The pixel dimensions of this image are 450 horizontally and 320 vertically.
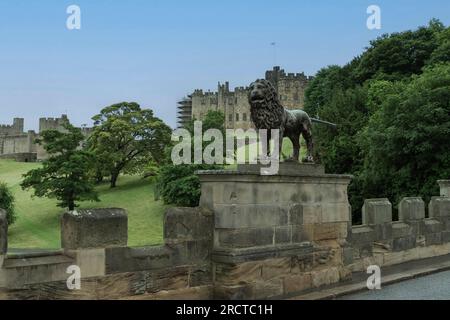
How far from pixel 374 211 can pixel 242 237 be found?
14.6ft

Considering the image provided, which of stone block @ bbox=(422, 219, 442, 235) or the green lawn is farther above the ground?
stone block @ bbox=(422, 219, 442, 235)

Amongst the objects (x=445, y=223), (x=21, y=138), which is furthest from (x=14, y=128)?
(x=445, y=223)

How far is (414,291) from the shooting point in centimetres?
913

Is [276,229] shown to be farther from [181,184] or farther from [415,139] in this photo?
[181,184]

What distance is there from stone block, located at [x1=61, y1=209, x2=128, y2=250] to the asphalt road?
3883 millimetres

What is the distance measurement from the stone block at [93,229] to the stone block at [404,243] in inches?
282

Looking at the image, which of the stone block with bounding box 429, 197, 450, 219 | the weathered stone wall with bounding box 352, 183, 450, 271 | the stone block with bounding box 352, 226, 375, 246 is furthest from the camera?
the stone block with bounding box 429, 197, 450, 219

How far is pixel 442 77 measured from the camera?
2762cm

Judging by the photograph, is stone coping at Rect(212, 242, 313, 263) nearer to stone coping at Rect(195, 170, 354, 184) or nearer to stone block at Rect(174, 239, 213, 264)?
stone block at Rect(174, 239, 213, 264)

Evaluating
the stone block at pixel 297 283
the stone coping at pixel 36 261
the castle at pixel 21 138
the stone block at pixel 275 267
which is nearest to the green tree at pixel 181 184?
the stone block at pixel 297 283

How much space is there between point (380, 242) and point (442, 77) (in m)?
18.9

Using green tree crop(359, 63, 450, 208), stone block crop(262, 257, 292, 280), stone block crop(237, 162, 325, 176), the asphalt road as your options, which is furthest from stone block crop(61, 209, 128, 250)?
green tree crop(359, 63, 450, 208)

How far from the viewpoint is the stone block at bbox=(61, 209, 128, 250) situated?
634 cm
